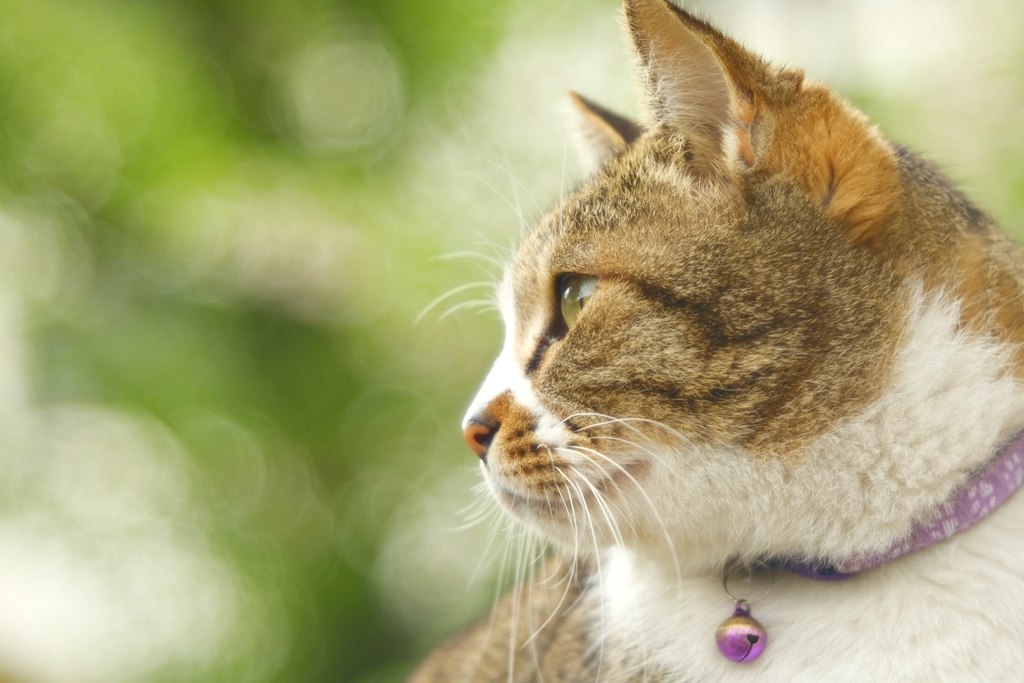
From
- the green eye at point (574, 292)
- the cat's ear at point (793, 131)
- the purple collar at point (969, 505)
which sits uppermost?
the cat's ear at point (793, 131)

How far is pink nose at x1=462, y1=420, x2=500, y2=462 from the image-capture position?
92 centimetres

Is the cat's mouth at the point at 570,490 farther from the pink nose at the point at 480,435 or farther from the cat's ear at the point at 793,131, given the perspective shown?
the cat's ear at the point at 793,131

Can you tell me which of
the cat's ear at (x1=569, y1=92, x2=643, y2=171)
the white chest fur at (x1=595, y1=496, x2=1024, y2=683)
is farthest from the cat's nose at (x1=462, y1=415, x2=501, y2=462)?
the cat's ear at (x1=569, y1=92, x2=643, y2=171)

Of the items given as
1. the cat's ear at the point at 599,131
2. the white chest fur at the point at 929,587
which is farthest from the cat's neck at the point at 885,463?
the cat's ear at the point at 599,131

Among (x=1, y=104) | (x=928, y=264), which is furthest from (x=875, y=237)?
(x=1, y=104)

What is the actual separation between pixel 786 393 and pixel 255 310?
1.91 m

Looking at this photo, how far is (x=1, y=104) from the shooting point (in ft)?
7.14

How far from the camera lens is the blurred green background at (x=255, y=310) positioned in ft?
7.36

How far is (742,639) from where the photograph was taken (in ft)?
2.83

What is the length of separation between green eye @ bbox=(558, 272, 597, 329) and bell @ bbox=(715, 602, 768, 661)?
15.0 inches

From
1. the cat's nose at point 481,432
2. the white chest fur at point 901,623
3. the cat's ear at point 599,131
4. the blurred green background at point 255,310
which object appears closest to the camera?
the white chest fur at point 901,623

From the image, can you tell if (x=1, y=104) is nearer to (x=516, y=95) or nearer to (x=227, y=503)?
(x=227, y=503)

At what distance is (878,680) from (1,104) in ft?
8.05

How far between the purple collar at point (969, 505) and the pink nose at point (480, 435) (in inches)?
16.3
